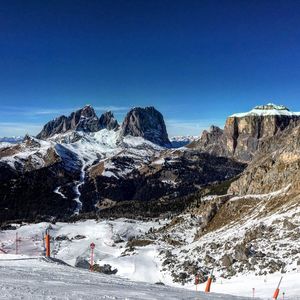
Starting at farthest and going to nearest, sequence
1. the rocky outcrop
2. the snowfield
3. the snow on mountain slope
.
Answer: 1. the rocky outcrop
2. the snowfield
3. the snow on mountain slope

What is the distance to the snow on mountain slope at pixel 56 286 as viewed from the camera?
16.6 m

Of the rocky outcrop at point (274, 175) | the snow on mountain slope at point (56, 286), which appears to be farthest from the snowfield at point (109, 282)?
the rocky outcrop at point (274, 175)

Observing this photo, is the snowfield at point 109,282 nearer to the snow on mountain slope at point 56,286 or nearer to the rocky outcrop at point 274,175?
the snow on mountain slope at point 56,286

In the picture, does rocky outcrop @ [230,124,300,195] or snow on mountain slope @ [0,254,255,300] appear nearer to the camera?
snow on mountain slope @ [0,254,255,300]

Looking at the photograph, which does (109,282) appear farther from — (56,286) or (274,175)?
(274,175)

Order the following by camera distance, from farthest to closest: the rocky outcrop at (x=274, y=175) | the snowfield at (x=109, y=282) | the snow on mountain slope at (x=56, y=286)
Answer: the rocky outcrop at (x=274, y=175) → the snowfield at (x=109, y=282) → the snow on mountain slope at (x=56, y=286)

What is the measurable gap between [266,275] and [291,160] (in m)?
103

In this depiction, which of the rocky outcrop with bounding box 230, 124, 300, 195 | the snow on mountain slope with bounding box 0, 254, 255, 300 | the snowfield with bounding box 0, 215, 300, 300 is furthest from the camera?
the rocky outcrop with bounding box 230, 124, 300, 195

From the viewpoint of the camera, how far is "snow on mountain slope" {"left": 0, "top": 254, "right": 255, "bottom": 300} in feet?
54.5

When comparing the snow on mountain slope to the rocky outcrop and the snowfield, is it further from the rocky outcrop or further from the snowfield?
the rocky outcrop

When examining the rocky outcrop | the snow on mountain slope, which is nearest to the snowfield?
the snow on mountain slope

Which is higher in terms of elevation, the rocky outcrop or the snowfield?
the rocky outcrop

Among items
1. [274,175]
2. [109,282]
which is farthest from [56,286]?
Result: [274,175]

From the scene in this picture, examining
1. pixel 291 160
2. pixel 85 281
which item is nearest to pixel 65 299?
pixel 85 281
